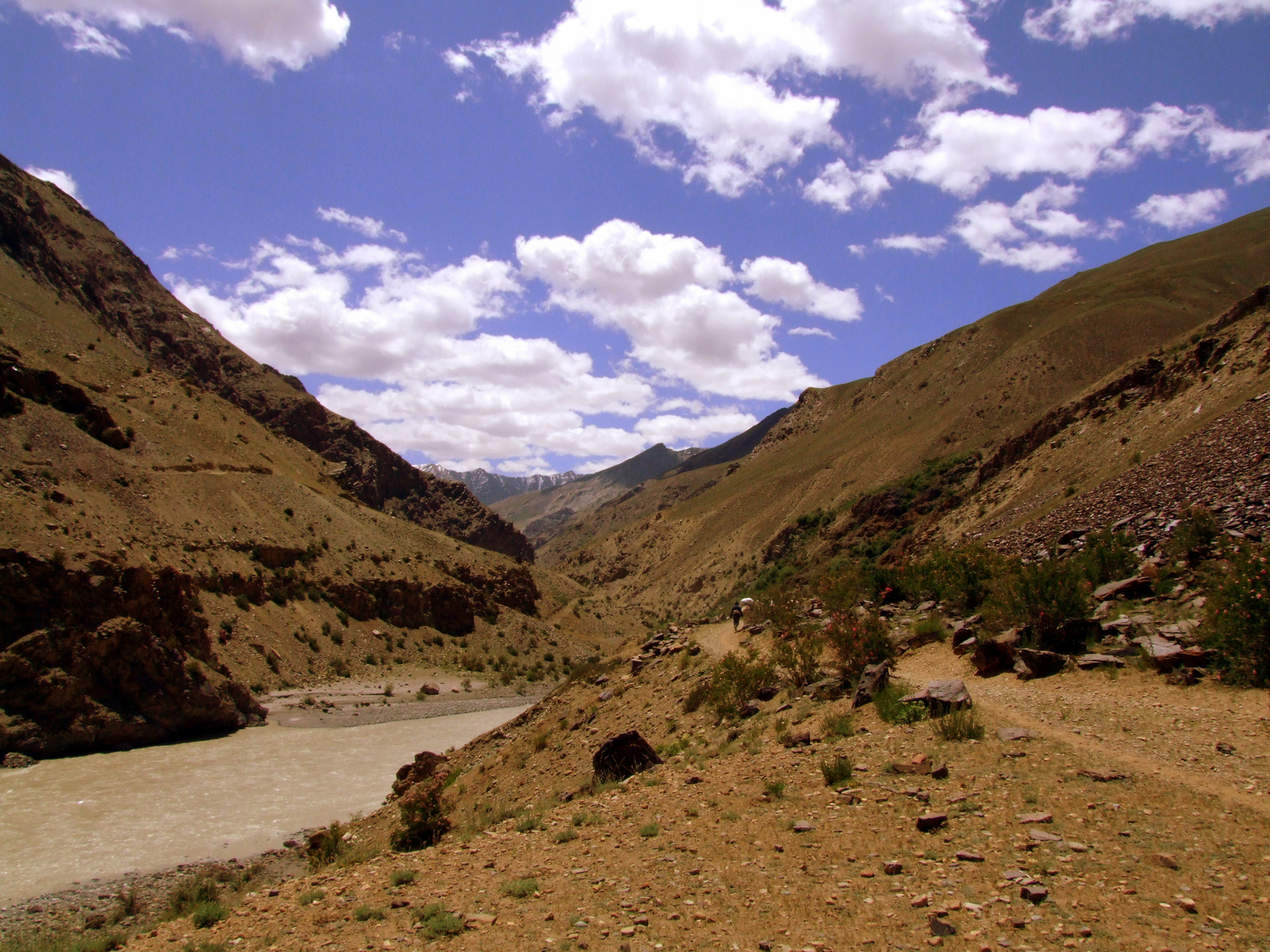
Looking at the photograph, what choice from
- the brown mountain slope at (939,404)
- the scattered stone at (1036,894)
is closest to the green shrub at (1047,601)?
the scattered stone at (1036,894)

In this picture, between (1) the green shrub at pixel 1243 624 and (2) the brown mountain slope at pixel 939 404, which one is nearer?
(1) the green shrub at pixel 1243 624

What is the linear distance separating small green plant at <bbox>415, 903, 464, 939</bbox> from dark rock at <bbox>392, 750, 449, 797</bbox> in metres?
11.5

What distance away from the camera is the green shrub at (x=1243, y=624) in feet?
29.9

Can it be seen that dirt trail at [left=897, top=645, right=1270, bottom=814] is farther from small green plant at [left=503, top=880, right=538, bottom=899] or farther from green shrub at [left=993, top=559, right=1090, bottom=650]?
small green plant at [left=503, top=880, right=538, bottom=899]

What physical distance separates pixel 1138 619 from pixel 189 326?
88332mm

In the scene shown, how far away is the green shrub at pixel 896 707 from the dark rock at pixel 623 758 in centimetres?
411

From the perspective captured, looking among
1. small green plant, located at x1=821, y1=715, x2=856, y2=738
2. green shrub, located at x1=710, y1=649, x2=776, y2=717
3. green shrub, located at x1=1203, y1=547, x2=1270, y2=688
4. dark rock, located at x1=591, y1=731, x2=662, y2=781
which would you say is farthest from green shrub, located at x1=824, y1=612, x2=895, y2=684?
green shrub, located at x1=1203, y1=547, x2=1270, y2=688

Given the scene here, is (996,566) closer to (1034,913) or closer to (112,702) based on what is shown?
(1034,913)

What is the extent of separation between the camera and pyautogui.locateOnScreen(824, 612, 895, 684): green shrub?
43.7ft

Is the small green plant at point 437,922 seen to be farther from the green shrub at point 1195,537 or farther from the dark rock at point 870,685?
the green shrub at point 1195,537

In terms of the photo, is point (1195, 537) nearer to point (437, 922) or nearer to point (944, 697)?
point (944, 697)

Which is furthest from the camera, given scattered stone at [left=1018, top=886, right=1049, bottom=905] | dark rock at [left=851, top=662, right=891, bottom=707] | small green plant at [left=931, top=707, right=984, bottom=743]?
dark rock at [left=851, top=662, right=891, bottom=707]

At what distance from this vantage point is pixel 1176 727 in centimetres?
834

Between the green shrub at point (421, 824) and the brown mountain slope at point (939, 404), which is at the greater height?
the brown mountain slope at point (939, 404)
